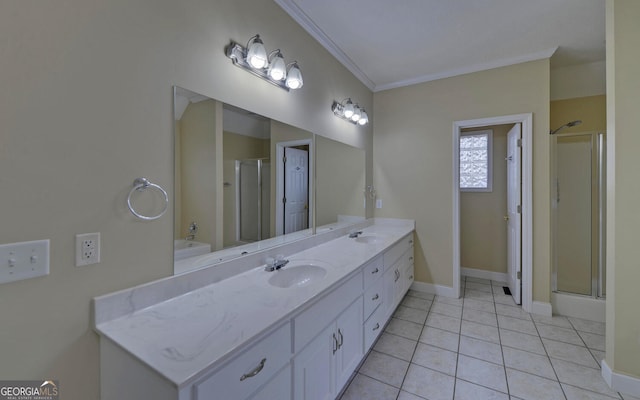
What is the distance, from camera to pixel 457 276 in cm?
299

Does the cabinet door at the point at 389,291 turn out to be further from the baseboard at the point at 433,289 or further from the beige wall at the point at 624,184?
the beige wall at the point at 624,184

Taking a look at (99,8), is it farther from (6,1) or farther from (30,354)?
(30,354)

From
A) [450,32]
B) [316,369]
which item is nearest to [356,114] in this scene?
[450,32]

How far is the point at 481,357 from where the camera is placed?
1.96 m

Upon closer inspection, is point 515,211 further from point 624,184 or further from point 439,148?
point 624,184

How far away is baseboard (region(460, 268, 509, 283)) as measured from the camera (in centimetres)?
353

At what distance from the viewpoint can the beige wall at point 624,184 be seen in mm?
1562

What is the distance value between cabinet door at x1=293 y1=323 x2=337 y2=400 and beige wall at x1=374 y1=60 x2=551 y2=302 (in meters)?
2.17

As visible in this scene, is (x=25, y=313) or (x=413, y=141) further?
(x=413, y=141)

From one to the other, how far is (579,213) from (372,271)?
8.49 ft

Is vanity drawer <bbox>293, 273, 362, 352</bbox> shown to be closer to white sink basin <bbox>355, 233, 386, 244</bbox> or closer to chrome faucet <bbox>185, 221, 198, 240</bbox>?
chrome faucet <bbox>185, 221, 198, 240</bbox>

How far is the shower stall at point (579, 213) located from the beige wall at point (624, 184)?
1.18 metres


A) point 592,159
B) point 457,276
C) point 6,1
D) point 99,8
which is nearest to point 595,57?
point 592,159

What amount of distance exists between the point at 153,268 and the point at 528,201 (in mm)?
3207
